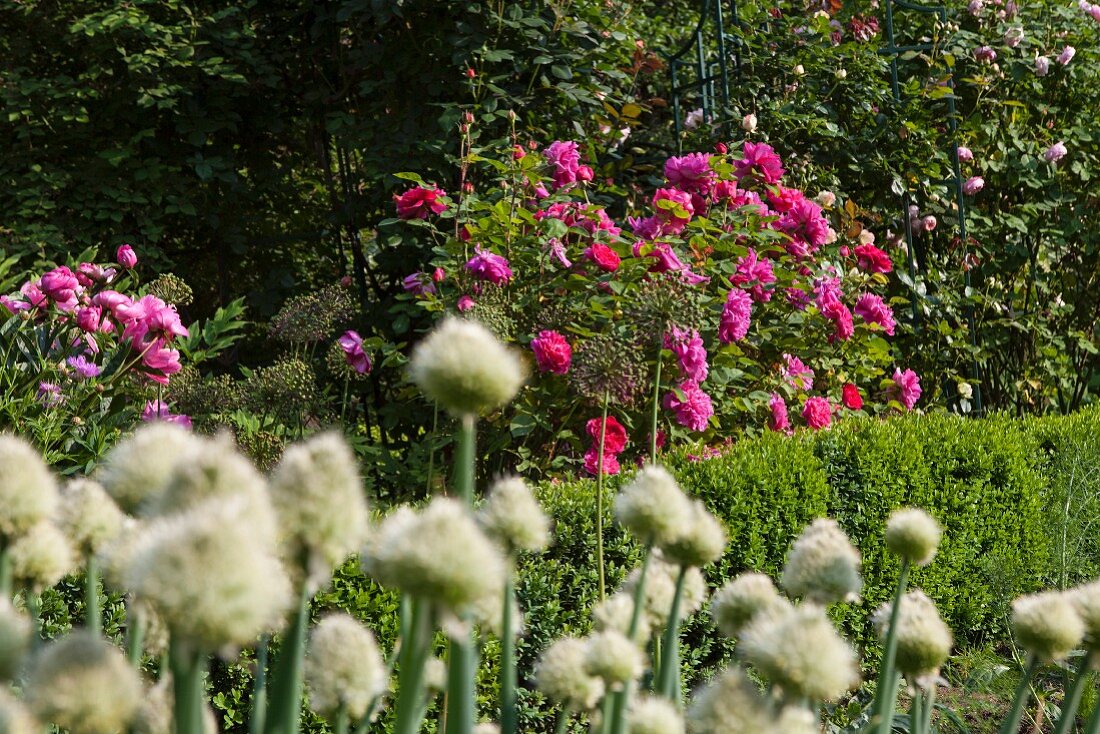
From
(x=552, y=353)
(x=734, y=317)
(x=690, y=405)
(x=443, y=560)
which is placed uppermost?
(x=443, y=560)

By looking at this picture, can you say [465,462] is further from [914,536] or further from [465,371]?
[914,536]

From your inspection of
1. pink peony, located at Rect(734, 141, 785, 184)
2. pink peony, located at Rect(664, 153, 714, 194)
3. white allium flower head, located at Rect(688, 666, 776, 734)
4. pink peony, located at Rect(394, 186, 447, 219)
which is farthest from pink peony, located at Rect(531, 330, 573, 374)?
white allium flower head, located at Rect(688, 666, 776, 734)

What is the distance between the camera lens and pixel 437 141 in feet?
15.1

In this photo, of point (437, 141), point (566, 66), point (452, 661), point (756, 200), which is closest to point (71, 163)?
point (437, 141)

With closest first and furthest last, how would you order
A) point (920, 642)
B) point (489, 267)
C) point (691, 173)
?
point (920, 642) → point (489, 267) → point (691, 173)

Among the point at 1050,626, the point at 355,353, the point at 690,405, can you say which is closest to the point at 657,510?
the point at 1050,626

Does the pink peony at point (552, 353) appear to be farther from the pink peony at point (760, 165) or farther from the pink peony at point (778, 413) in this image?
the pink peony at point (760, 165)

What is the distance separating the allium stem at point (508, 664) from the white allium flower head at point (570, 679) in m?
0.03

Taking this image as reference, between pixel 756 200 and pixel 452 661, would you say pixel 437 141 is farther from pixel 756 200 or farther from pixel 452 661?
pixel 452 661

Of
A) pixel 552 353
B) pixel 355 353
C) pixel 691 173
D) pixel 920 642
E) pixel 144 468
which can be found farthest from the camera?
pixel 691 173

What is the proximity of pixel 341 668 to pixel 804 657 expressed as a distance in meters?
0.33

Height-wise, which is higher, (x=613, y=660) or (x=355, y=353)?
(x=613, y=660)

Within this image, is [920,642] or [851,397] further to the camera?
[851,397]

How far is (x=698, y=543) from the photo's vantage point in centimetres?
90
